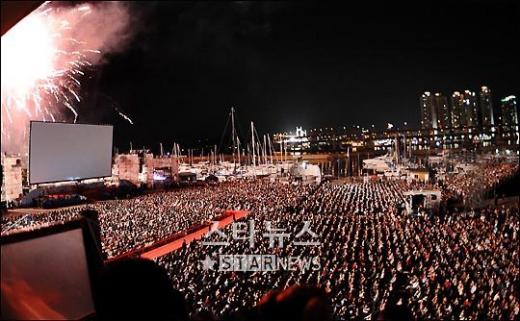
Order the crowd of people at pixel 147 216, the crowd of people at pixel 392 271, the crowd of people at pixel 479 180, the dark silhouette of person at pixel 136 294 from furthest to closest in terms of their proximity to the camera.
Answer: the crowd of people at pixel 479 180
the crowd of people at pixel 147 216
the crowd of people at pixel 392 271
the dark silhouette of person at pixel 136 294

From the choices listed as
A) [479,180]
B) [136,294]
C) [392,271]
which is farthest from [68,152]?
[479,180]

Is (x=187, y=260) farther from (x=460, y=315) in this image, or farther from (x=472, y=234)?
(x=472, y=234)

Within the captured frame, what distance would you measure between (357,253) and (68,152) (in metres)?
4.92

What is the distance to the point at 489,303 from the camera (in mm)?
4488

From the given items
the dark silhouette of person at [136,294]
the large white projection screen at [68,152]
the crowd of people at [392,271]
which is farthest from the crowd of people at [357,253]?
the large white projection screen at [68,152]

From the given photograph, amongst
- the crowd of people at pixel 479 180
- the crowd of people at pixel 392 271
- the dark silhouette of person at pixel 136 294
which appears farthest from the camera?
the crowd of people at pixel 479 180

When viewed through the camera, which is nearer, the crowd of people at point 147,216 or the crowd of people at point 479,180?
the crowd of people at point 147,216

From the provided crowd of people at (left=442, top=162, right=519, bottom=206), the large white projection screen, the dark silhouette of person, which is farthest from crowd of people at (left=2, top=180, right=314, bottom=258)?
crowd of people at (left=442, top=162, right=519, bottom=206)

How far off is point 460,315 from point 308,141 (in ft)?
187

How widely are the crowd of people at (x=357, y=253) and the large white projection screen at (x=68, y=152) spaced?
1.66 m

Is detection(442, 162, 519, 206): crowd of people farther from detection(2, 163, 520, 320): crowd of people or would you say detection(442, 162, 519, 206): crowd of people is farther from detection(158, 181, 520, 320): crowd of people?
detection(158, 181, 520, 320): crowd of people

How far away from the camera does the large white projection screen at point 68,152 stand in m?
4.64

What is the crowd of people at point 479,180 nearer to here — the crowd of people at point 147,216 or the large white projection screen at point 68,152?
the crowd of people at point 147,216

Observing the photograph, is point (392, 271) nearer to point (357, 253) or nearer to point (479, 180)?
point (357, 253)
